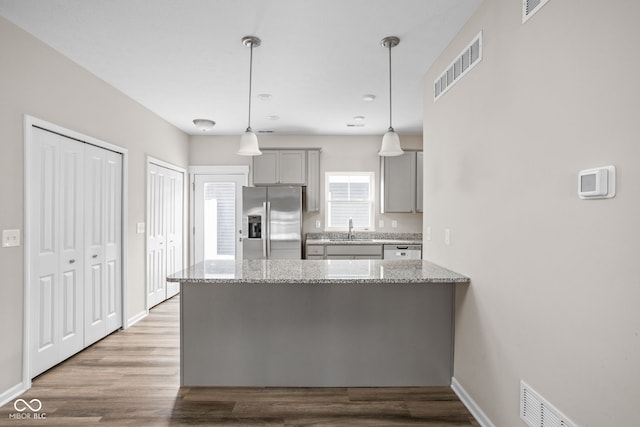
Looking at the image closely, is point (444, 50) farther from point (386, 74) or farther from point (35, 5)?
point (35, 5)

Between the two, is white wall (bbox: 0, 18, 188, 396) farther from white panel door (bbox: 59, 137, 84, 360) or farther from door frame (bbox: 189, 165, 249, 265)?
door frame (bbox: 189, 165, 249, 265)

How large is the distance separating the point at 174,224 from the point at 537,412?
4.74 meters

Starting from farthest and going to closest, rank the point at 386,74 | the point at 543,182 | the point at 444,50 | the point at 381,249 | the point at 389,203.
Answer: the point at 389,203 → the point at 381,249 → the point at 386,74 → the point at 444,50 → the point at 543,182

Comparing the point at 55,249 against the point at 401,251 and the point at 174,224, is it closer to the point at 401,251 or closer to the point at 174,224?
the point at 174,224

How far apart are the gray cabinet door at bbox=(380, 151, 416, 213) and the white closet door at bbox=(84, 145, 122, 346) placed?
11.8ft

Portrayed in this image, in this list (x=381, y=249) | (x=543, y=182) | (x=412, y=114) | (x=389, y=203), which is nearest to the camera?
(x=543, y=182)

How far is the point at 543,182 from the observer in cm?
147

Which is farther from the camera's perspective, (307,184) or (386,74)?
(307,184)

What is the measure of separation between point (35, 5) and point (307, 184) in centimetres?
362

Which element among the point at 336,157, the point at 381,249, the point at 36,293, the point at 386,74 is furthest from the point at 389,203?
the point at 36,293

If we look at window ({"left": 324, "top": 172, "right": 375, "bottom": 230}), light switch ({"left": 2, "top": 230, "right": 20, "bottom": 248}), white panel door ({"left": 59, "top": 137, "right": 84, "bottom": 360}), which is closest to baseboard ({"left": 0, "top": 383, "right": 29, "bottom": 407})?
white panel door ({"left": 59, "top": 137, "right": 84, "bottom": 360})

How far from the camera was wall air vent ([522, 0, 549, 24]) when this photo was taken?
1513mm

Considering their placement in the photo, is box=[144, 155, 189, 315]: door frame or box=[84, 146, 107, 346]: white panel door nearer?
box=[84, 146, 107, 346]: white panel door

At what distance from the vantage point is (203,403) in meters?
2.26
